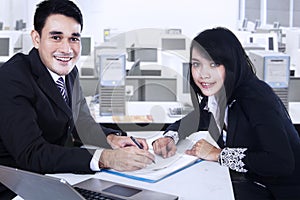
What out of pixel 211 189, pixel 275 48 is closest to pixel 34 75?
pixel 211 189

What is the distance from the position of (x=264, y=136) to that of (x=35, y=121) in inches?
32.7

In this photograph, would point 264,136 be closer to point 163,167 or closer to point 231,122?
point 231,122

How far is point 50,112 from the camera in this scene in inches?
66.0

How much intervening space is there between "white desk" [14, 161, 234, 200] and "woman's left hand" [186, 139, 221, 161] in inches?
3.7

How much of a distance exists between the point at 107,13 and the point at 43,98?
756 cm

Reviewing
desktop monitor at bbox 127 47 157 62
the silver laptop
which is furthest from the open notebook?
desktop monitor at bbox 127 47 157 62

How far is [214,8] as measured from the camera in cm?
883

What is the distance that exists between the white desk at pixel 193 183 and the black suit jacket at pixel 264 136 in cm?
18

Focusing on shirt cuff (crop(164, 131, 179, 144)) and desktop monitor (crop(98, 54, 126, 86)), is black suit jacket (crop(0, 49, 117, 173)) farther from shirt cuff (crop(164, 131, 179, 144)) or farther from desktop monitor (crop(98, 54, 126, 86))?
desktop monitor (crop(98, 54, 126, 86))

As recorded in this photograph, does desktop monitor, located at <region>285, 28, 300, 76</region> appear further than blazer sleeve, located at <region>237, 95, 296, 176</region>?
Yes

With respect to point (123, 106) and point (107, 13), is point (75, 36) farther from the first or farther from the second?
point (107, 13)

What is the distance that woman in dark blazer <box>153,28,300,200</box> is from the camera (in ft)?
5.46

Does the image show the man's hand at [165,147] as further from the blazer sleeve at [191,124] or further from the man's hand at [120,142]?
the blazer sleeve at [191,124]

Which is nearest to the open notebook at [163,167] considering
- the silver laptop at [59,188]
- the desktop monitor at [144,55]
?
the silver laptop at [59,188]
